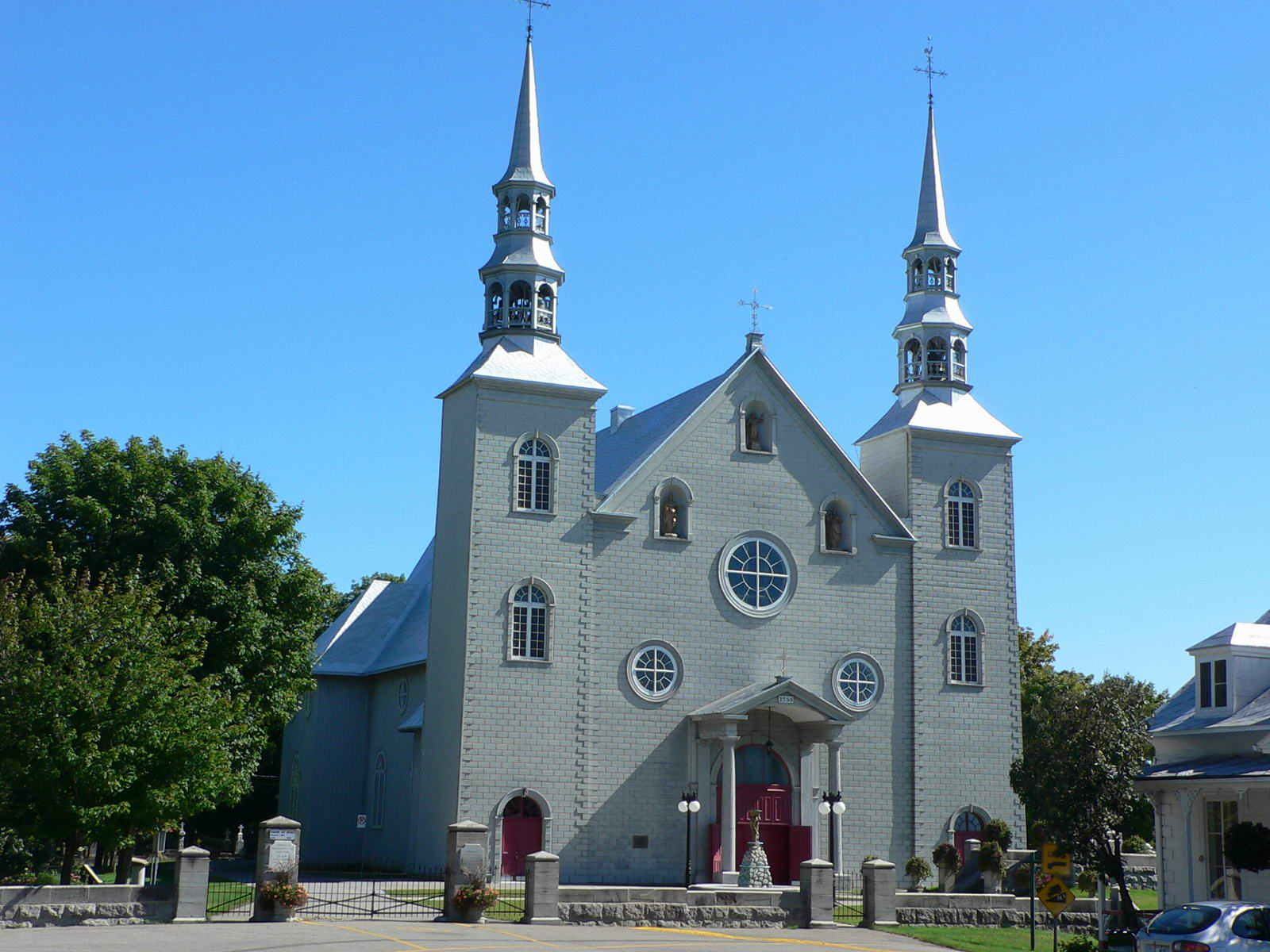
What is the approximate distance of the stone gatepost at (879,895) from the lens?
114 ft

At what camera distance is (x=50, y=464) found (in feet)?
137

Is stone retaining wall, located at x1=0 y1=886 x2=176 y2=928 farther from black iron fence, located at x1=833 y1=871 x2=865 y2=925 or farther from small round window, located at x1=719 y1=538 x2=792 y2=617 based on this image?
small round window, located at x1=719 y1=538 x2=792 y2=617

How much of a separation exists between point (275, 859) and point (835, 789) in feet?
57.3

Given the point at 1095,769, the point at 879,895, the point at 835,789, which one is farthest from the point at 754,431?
the point at 879,895

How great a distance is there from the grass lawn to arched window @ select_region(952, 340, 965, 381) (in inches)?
778

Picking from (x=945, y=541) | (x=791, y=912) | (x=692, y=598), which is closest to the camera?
(x=791, y=912)

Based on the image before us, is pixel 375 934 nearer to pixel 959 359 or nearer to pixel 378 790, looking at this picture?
pixel 378 790

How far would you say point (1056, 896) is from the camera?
89.7ft

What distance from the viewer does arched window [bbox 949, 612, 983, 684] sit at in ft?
157

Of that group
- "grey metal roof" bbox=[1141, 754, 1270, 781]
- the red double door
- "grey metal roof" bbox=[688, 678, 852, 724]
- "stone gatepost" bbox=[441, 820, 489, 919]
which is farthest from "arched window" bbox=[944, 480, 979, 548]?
"stone gatepost" bbox=[441, 820, 489, 919]

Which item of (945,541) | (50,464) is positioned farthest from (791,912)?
(50,464)

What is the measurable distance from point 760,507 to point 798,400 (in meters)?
3.59

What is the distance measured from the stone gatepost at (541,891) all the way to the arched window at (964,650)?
19166 mm

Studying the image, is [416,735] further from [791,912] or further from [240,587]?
[791,912]
